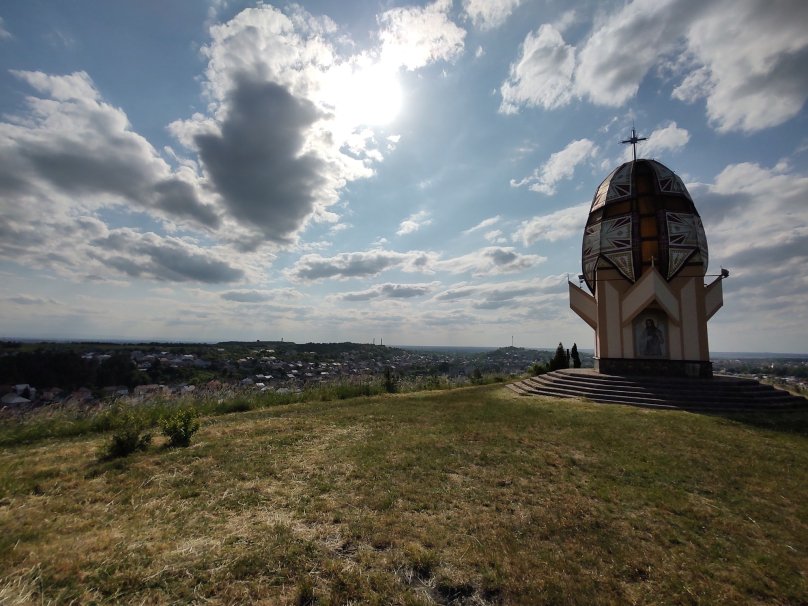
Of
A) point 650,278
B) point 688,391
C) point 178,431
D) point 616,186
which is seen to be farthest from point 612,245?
point 178,431

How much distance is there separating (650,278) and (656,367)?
4164mm

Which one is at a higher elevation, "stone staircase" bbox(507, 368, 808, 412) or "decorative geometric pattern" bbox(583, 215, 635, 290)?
"decorative geometric pattern" bbox(583, 215, 635, 290)

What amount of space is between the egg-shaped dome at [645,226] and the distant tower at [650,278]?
0.13 feet

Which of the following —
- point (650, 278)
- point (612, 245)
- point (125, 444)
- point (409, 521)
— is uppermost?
point (612, 245)

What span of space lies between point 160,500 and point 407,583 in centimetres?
362

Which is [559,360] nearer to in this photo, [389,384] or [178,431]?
[389,384]

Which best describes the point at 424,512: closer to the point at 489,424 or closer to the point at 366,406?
the point at 489,424

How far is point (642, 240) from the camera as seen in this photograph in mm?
16906

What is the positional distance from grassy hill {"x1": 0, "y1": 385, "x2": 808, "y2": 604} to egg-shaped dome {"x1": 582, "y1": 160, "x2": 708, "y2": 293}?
35.0ft

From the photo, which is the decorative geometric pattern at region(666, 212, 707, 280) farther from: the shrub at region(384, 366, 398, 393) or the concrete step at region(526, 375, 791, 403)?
the shrub at region(384, 366, 398, 393)

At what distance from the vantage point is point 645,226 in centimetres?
1698

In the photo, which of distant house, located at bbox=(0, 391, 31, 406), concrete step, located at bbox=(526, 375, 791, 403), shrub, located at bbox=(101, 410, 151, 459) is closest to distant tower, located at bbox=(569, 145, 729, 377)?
concrete step, located at bbox=(526, 375, 791, 403)

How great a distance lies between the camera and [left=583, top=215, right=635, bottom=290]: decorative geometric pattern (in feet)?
56.0

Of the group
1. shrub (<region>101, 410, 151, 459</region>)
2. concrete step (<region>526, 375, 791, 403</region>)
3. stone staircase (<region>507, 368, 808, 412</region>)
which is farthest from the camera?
concrete step (<region>526, 375, 791, 403</region>)
